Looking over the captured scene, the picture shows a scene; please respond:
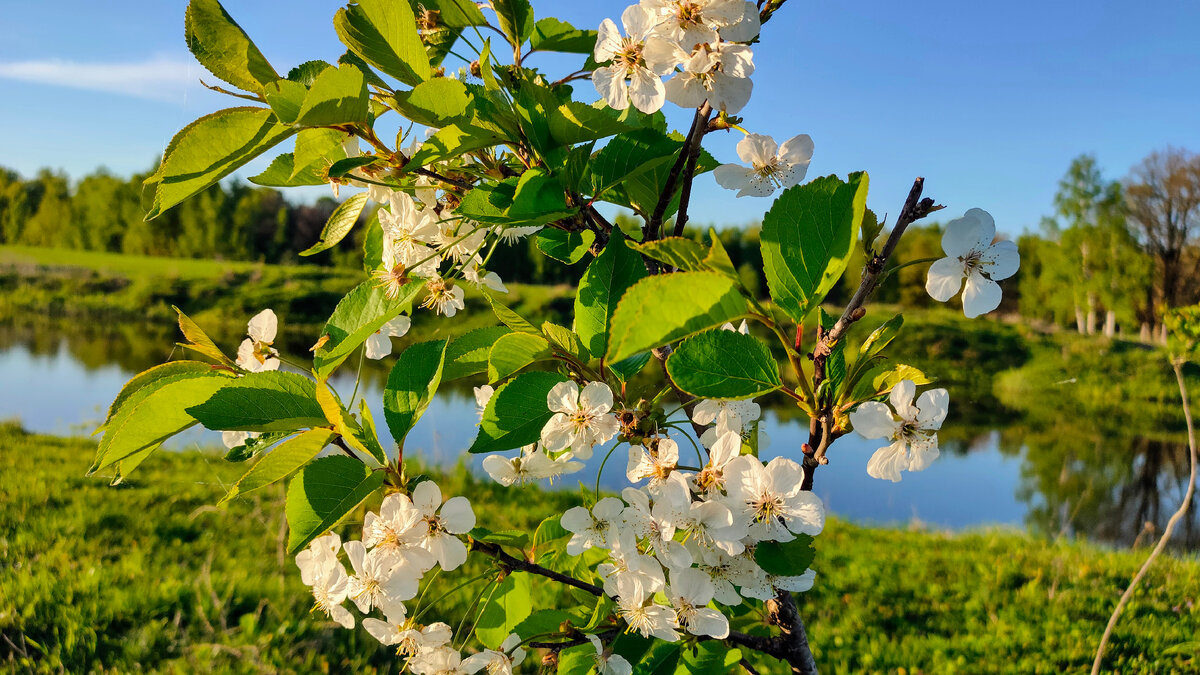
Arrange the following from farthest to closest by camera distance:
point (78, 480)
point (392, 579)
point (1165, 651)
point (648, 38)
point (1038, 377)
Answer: point (1038, 377)
point (78, 480)
point (1165, 651)
point (392, 579)
point (648, 38)

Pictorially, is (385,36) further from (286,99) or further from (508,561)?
(508,561)

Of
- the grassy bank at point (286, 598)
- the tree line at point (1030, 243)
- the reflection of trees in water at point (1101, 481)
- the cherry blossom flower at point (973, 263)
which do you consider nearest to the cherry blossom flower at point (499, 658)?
the cherry blossom flower at point (973, 263)

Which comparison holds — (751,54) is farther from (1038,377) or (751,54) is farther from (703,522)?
(1038,377)

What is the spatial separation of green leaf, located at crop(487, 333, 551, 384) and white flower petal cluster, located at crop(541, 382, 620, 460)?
0.11 feet

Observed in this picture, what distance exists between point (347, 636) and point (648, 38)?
2.15 m

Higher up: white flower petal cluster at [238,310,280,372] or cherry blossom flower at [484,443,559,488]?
white flower petal cluster at [238,310,280,372]

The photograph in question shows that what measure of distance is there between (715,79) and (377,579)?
1.72ft

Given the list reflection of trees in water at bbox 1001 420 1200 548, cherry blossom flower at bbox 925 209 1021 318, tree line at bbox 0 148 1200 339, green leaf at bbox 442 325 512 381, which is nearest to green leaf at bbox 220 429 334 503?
green leaf at bbox 442 325 512 381

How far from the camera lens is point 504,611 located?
70 centimetres

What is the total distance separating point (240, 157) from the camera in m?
0.50

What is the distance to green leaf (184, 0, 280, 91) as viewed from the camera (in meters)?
0.50

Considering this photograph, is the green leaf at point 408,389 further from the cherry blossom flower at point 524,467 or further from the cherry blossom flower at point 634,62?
the cherry blossom flower at point 634,62

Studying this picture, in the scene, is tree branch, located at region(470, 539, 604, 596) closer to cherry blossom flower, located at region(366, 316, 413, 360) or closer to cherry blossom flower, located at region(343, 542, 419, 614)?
cherry blossom flower, located at region(343, 542, 419, 614)

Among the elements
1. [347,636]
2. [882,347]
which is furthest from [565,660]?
[347,636]
